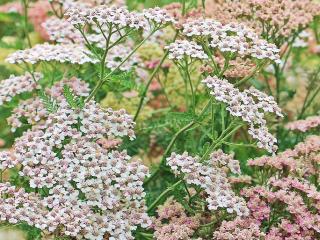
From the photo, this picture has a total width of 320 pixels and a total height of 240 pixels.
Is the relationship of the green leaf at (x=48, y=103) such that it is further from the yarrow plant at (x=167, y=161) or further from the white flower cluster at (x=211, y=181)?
the white flower cluster at (x=211, y=181)

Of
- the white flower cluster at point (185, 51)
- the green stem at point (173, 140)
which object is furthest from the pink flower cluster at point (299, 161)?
the white flower cluster at point (185, 51)

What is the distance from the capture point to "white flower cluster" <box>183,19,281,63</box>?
12.5 feet

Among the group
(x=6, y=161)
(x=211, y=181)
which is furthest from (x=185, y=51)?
(x=6, y=161)

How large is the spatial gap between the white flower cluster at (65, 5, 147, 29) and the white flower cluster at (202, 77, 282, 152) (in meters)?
0.47

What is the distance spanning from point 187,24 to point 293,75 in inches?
111

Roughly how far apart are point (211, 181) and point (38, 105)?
1175mm

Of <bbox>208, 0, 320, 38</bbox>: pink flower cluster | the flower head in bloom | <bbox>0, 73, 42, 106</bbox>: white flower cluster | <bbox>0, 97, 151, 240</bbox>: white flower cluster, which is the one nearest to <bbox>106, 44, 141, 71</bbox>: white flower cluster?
<bbox>0, 73, 42, 106</bbox>: white flower cluster

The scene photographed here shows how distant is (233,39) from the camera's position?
3.84m

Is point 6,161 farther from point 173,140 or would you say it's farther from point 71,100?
point 173,140

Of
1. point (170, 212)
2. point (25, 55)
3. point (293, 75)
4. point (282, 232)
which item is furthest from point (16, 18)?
point (282, 232)

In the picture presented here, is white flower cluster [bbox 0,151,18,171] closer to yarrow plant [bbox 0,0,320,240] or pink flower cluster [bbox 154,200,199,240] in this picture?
yarrow plant [bbox 0,0,320,240]

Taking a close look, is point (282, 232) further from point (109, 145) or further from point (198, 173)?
point (109, 145)

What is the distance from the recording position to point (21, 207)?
3.61 meters

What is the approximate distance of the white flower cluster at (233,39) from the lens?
382cm
